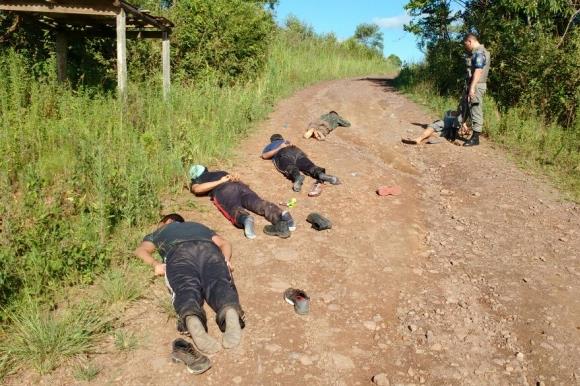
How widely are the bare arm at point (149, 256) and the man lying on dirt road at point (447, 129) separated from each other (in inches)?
236

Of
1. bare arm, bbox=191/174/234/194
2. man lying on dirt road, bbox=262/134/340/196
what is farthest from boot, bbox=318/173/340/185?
bare arm, bbox=191/174/234/194

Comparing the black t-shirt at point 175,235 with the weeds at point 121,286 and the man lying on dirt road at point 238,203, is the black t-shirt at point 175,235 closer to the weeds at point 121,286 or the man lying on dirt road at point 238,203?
the weeds at point 121,286

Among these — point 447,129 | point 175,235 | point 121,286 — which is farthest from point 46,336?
point 447,129

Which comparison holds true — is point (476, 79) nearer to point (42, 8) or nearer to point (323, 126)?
point (323, 126)

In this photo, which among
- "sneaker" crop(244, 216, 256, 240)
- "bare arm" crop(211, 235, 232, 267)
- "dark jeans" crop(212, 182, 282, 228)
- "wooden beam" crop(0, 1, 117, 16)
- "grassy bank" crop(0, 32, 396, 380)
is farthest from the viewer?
"wooden beam" crop(0, 1, 117, 16)

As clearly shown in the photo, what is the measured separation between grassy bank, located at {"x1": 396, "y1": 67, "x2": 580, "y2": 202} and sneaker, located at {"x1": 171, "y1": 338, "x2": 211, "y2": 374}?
5.57m

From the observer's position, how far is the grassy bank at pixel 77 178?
3461mm

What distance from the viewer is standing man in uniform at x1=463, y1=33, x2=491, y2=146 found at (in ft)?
26.8

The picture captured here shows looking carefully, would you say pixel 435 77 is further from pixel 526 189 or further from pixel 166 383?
pixel 166 383

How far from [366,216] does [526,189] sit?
2.61 metres

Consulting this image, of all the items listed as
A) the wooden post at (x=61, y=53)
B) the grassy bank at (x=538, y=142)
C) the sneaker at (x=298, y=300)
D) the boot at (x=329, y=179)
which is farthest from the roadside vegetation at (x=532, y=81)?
the wooden post at (x=61, y=53)

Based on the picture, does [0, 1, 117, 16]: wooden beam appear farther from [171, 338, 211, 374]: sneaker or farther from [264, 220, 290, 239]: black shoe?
[171, 338, 211, 374]: sneaker

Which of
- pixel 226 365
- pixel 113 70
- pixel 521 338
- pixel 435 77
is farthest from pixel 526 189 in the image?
pixel 113 70

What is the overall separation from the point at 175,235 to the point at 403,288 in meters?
2.13
